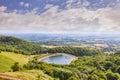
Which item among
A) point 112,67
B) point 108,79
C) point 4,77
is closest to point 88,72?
point 108,79

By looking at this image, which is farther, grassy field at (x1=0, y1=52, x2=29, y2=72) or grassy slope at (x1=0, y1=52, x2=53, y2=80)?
grassy field at (x1=0, y1=52, x2=29, y2=72)

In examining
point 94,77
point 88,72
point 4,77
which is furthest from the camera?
point 88,72

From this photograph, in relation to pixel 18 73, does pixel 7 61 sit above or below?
below

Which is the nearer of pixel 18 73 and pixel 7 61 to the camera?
pixel 18 73

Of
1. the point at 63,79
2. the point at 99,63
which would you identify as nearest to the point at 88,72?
the point at 63,79

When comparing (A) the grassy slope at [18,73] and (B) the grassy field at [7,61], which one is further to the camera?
(B) the grassy field at [7,61]

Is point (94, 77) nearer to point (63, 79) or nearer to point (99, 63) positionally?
point (63, 79)

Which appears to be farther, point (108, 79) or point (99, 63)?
point (99, 63)

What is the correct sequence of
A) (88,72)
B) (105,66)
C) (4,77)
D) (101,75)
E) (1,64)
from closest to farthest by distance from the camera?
(4,77) < (101,75) < (88,72) < (1,64) < (105,66)

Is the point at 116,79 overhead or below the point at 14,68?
below
